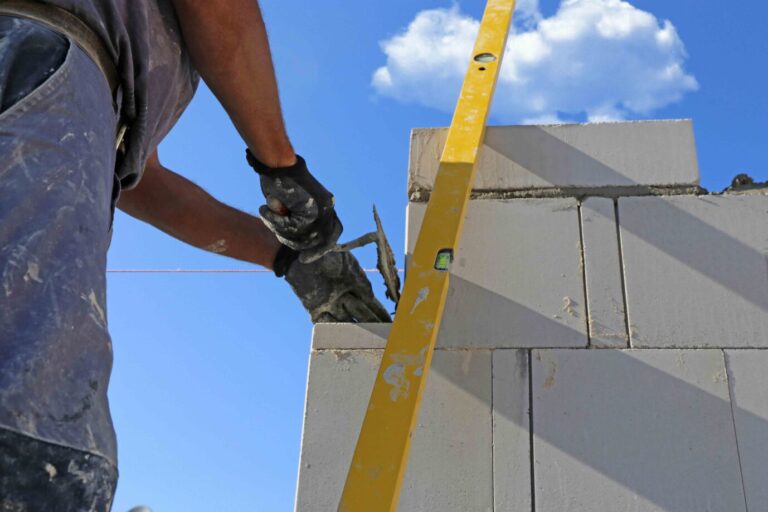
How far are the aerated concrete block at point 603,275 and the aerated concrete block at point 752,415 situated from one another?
0.32 m

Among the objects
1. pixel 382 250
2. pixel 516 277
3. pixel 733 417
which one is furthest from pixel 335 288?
pixel 733 417

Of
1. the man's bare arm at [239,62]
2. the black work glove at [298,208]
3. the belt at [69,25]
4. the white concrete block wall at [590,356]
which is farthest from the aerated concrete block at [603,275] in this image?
the belt at [69,25]

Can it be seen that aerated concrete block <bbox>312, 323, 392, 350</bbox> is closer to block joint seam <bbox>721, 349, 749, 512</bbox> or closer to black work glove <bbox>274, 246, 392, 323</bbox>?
black work glove <bbox>274, 246, 392, 323</bbox>

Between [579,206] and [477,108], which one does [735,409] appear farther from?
[477,108]

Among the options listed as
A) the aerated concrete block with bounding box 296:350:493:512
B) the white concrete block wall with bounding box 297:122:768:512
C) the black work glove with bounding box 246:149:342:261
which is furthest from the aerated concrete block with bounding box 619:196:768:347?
the black work glove with bounding box 246:149:342:261

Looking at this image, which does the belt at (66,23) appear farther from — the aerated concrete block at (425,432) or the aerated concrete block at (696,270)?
the aerated concrete block at (696,270)

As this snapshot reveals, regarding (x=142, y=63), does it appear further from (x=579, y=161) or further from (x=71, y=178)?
(x=579, y=161)

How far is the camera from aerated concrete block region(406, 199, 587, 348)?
2.50 metres

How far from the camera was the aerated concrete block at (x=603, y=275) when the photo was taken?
2.47 meters

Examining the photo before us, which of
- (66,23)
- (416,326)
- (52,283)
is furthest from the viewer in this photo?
(416,326)

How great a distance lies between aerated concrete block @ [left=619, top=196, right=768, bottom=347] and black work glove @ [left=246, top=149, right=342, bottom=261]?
0.96 metres

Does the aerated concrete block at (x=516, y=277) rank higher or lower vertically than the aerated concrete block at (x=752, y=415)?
higher

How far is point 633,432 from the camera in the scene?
2.32m

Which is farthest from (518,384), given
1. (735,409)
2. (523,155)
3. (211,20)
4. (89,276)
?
(89,276)
